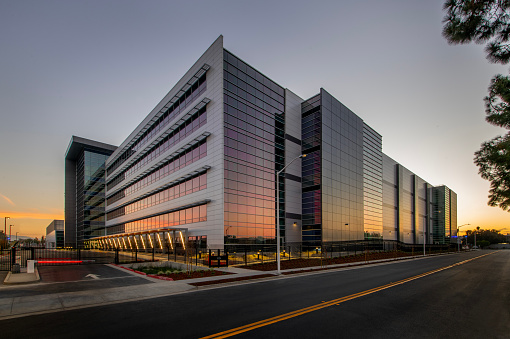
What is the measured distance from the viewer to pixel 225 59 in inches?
1377

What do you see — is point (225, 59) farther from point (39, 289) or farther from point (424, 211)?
point (424, 211)

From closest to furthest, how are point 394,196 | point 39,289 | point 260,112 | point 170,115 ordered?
point 39,289 < point 260,112 < point 170,115 < point 394,196

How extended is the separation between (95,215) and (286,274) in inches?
3104

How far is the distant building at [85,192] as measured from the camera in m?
81.5

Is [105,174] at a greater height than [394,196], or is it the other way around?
[105,174]

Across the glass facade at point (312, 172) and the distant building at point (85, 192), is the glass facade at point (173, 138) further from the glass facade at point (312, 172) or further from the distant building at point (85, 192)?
the distant building at point (85, 192)

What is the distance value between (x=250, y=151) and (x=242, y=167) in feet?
9.41

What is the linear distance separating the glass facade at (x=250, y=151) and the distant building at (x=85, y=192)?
2276 inches

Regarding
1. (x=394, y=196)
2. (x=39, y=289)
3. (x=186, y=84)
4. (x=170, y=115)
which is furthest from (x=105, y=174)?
(x=394, y=196)

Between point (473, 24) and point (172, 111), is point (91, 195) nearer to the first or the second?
point (172, 111)

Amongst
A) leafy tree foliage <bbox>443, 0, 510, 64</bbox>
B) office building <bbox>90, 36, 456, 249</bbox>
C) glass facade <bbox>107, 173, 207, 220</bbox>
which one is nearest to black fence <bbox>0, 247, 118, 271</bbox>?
office building <bbox>90, 36, 456, 249</bbox>

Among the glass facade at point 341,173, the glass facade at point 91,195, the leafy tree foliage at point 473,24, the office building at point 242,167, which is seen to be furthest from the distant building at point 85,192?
the leafy tree foliage at point 473,24

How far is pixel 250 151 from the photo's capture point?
37781 mm

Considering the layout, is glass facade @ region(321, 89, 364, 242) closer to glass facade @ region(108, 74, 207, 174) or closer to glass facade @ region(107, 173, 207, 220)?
glass facade @ region(107, 173, 207, 220)
